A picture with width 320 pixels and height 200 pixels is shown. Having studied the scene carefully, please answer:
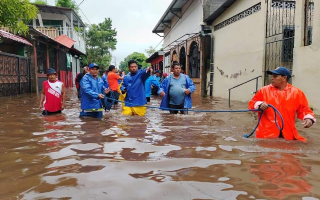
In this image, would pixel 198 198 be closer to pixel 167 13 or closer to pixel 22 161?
pixel 22 161

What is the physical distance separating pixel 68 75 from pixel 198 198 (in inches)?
1038

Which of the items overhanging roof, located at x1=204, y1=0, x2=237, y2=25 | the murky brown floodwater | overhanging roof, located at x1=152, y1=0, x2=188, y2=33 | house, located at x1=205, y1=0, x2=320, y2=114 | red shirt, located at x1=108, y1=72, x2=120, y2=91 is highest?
overhanging roof, located at x1=152, y1=0, x2=188, y2=33

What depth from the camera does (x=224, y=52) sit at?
45.9 feet

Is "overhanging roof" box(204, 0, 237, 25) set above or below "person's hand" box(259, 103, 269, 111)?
above

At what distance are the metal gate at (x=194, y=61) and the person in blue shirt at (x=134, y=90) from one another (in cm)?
1102

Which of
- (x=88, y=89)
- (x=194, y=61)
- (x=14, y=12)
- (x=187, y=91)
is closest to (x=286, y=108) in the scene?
(x=187, y=91)

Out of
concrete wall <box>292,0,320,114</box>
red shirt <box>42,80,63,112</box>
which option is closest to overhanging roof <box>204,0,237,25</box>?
concrete wall <box>292,0,320,114</box>

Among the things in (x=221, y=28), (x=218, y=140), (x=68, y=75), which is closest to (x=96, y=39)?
(x=68, y=75)

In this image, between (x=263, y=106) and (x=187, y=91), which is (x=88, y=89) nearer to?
(x=187, y=91)

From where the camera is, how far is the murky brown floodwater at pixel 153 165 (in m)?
2.44

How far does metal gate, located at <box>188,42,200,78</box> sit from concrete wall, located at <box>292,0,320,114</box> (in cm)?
936

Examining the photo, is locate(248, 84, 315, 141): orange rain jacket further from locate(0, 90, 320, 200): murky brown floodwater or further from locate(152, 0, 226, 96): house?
locate(152, 0, 226, 96): house

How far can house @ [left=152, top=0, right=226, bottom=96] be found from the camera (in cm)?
1606

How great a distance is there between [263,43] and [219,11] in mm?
4394
